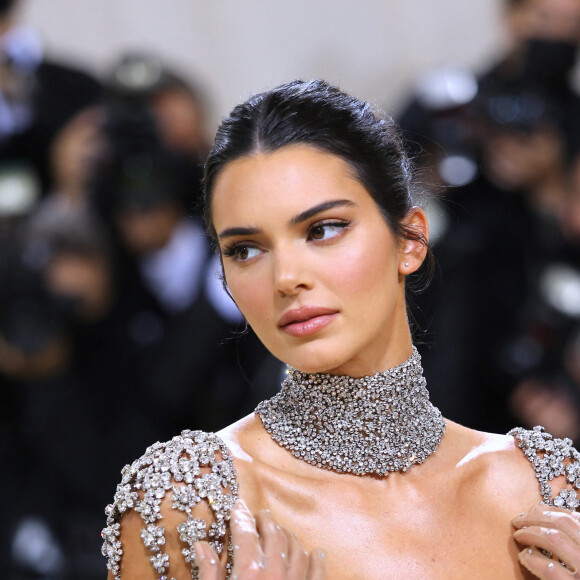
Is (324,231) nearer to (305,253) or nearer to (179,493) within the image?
(305,253)

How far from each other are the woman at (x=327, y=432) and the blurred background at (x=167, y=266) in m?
0.89

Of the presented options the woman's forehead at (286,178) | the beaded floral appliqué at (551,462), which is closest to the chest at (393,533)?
the beaded floral appliqué at (551,462)

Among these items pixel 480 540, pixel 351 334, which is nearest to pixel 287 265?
pixel 351 334

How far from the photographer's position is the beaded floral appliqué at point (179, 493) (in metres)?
1.93

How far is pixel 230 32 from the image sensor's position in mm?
5207

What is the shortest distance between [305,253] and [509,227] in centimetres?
203

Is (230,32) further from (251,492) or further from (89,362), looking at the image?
(251,492)

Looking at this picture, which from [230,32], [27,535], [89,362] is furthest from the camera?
[230,32]

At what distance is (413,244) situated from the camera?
218cm

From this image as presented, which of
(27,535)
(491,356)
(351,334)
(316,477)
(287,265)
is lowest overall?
(27,535)

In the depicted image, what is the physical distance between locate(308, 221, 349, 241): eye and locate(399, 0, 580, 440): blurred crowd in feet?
Result: 4.62

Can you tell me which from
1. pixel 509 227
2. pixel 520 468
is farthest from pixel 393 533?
pixel 509 227

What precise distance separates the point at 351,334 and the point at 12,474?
190 centimetres

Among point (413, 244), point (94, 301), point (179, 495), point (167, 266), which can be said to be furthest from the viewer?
point (167, 266)
